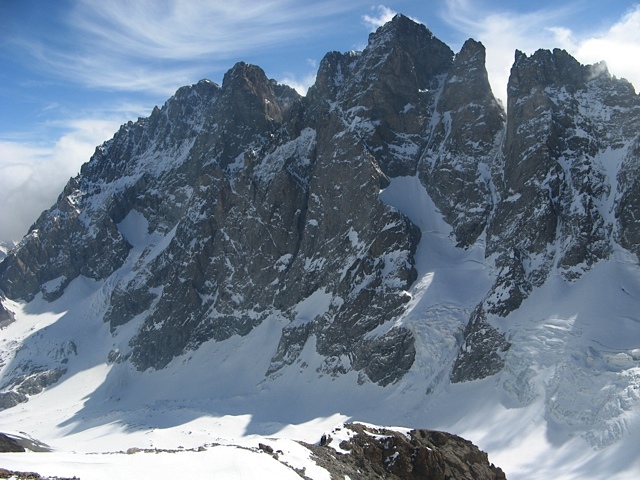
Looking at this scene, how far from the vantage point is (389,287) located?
370 feet

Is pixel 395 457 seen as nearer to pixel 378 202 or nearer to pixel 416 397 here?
pixel 416 397

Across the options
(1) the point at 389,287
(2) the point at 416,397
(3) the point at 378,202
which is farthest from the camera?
(3) the point at 378,202

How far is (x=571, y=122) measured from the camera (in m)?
112

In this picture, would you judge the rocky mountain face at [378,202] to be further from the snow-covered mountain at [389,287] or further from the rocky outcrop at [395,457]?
the rocky outcrop at [395,457]

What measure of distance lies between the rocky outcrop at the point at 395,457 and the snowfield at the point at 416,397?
2.78 metres

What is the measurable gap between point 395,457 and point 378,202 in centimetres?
8081

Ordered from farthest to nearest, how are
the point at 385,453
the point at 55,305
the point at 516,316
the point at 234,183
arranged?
the point at 55,305 → the point at 234,183 → the point at 516,316 → the point at 385,453

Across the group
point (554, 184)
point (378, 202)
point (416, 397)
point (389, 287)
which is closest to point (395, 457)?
point (416, 397)

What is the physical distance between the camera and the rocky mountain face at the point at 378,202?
337ft

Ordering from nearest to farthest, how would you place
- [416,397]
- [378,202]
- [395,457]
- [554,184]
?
1. [395,457]
2. [416,397]
3. [554,184]
4. [378,202]

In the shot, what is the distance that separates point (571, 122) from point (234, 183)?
264ft

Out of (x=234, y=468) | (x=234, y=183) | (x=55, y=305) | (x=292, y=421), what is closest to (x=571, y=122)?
(x=292, y=421)

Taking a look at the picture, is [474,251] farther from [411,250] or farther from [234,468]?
[234,468]

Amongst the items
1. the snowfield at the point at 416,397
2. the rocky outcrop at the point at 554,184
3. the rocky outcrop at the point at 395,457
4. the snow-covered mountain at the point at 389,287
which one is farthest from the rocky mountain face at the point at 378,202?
the rocky outcrop at the point at 395,457
